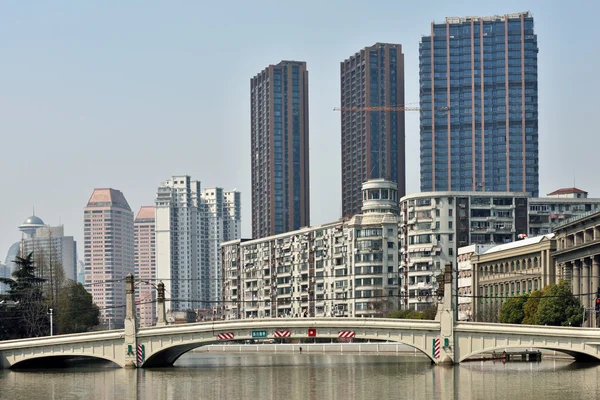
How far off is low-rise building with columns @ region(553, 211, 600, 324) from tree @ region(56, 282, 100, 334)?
57.6 metres

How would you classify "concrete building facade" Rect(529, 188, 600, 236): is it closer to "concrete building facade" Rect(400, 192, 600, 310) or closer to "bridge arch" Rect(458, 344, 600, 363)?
"concrete building facade" Rect(400, 192, 600, 310)

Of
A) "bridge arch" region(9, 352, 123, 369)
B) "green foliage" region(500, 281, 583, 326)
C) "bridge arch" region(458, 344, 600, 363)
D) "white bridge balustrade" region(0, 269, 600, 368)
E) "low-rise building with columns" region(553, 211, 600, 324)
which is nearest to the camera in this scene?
"bridge arch" region(458, 344, 600, 363)

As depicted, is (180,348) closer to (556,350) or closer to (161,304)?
(161,304)

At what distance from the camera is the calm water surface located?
7456cm

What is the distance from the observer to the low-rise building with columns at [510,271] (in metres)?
151

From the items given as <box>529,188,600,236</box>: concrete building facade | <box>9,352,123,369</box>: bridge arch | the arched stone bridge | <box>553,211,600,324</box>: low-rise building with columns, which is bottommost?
<box>9,352,123,369</box>: bridge arch

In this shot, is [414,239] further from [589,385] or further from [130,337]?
[589,385]

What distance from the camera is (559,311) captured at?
125 meters

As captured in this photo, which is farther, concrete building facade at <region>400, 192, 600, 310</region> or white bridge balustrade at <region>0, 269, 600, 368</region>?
concrete building facade at <region>400, 192, 600, 310</region>

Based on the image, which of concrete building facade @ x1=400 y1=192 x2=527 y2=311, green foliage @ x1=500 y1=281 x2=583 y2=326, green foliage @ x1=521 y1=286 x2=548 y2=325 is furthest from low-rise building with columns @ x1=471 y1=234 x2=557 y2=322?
green foliage @ x1=500 y1=281 x2=583 y2=326

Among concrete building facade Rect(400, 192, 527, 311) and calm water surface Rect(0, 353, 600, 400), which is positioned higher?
concrete building facade Rect(400, 192, 527, 311)

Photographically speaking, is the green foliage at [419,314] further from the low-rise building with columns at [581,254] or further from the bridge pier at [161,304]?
the bridge pier at [161,304]

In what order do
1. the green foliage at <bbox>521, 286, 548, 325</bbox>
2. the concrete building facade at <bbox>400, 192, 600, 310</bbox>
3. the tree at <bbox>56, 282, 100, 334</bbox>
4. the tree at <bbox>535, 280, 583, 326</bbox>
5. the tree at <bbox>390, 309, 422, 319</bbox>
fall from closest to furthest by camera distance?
1. the tree at <bbox>535, 280, 583, 326</bbox>
2. the green foliage at <bbox>521, 286, 548, 325</bbox>
3. the tree at <bbox>56, 282, 100, 334</bbox>
4. the tree at <bbox>390, 309, 422, 319</bbox>
5. the concrete building facade at <bbox>400, 192, 600, 310</bbox>

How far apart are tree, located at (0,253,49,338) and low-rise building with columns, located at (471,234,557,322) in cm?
5054
